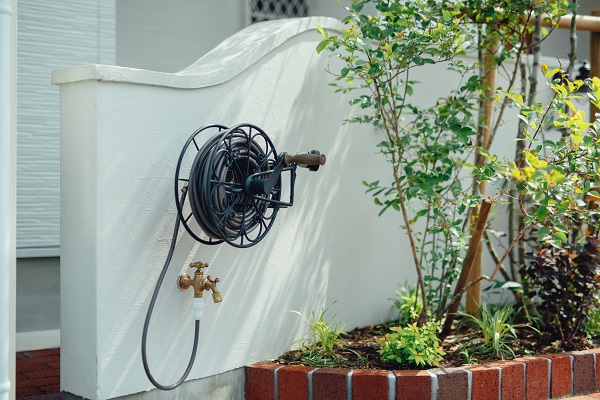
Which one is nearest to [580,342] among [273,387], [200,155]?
[273,387]

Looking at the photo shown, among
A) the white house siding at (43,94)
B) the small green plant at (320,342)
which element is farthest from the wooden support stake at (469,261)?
the white house siding at (43,94)

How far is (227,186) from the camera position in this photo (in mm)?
3432

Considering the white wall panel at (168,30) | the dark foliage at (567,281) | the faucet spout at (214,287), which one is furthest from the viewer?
the white wall panel at (168,30)

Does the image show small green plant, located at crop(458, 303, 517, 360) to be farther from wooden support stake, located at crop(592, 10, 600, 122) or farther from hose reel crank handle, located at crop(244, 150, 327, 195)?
wooden support stake, located at crop(592, 10, 600, 122)

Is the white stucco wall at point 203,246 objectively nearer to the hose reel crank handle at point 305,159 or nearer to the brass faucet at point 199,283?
the brass faucet at point 199,283

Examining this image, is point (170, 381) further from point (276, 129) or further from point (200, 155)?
point (276, 129)

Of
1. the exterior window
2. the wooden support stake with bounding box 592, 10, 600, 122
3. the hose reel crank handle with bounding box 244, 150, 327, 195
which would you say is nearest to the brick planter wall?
the hose reel crank handle with bounding box 244, 150, 327, 195

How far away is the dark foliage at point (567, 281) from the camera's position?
444 centimetres

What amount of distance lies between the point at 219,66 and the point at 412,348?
167 cm

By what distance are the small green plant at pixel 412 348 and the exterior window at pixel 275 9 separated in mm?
4242

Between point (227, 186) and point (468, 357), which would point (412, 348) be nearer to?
point (468, 357)

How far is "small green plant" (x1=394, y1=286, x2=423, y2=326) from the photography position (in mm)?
4543

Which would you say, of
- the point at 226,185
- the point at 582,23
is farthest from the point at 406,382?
the point at 582,23

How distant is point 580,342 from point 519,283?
52cm
